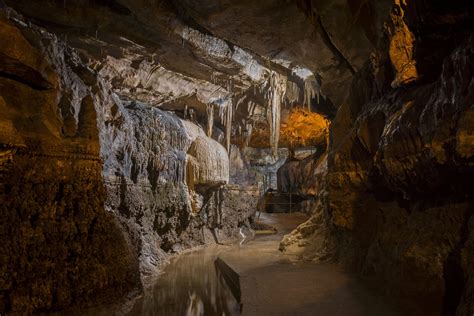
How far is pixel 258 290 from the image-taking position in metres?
4.90

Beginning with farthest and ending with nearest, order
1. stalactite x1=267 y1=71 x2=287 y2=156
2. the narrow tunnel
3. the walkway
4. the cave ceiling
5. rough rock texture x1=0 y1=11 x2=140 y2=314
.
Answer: stalactite x1=267 y1=71 x2=287 y2=156
the cave ceiling
rough rock texture x1=0 y1=11 x2=140 y2=314
the walkway
the narrow tunnel

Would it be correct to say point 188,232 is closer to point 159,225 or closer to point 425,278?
point 159,225

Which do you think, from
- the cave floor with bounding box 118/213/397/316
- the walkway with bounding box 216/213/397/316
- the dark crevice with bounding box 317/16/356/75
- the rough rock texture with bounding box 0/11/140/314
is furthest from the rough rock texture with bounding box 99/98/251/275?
the dark crevice with bounding box 317/16/356/75

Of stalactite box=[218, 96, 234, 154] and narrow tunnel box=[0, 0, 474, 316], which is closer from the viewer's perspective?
narrow tunnel box=[0, 0, 474, 316]

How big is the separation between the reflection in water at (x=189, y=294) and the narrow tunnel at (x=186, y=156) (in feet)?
0.18

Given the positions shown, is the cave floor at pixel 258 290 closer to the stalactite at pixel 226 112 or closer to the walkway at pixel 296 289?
the walkway at pixel 296 289

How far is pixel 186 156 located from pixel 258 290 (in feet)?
24.9

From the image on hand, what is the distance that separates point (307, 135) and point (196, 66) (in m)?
11.3

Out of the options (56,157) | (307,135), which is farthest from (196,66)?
(307,135)

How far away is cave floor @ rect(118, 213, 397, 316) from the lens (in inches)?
161

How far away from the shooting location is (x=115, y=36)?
25.8 ft

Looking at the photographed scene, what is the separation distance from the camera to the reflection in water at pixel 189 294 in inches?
213

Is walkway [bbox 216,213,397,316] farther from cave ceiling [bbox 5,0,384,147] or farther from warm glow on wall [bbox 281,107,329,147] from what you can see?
warm glow on wall [bbox 281,107,329,147]

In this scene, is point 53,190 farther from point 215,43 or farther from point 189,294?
point 215,43
